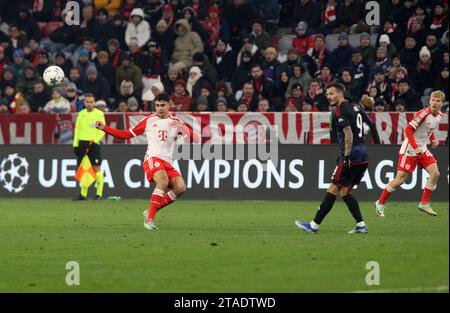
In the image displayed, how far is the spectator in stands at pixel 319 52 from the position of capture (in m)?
26.1

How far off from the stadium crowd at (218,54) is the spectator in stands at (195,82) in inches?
1.2

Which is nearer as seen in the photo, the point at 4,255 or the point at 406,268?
the point at 406,268

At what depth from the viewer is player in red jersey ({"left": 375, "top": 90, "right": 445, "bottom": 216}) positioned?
59.7 ft

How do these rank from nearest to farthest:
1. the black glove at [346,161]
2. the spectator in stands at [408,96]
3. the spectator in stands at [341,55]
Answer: the black glove at [346,161] → the spectator in stands at [408,96] → the spectator in stands at [341,55]

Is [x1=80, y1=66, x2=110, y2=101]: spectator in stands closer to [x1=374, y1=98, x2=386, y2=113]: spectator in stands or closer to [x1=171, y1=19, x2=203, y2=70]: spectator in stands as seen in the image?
[x1=171, y1=19, x2=203, y2=70]: spectator in stands

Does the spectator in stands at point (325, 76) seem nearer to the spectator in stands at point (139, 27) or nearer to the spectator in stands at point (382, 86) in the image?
the spectator in stands at point (382, 86)

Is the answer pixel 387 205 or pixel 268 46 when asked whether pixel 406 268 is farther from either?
pixel 268 46

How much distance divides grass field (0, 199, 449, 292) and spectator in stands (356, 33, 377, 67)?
5472mm

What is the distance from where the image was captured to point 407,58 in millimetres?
25359

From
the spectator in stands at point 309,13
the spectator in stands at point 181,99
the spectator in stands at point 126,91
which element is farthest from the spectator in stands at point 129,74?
the spectator in stands at point 309,13

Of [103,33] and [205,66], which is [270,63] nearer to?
[205,66]

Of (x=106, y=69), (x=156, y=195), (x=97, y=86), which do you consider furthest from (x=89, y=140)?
(x=156, y=195)
